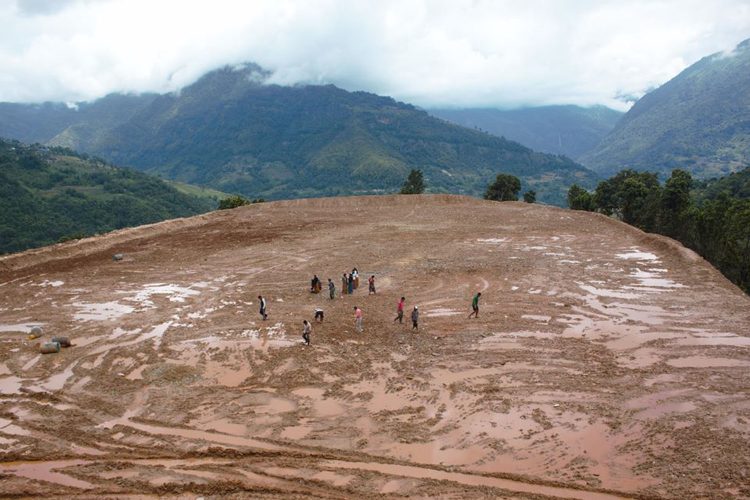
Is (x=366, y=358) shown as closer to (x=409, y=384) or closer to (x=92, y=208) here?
(x=409, y=384)

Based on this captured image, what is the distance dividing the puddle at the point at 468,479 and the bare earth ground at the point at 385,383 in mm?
47

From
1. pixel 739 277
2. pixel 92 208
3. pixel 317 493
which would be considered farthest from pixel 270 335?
pixel 92 208

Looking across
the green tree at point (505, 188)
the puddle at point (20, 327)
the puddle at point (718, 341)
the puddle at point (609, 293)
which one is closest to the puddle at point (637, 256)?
the puddle at point (609, 293)

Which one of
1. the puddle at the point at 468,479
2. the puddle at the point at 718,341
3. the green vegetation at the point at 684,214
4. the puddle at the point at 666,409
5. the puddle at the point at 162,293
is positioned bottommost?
the puddle at the point at 468,479

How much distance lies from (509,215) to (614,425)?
40.9m

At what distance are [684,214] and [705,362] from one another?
3224cm

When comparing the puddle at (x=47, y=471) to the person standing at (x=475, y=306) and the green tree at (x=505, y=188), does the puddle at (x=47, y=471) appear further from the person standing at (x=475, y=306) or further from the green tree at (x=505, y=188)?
the green tree at (x=505, y=188)

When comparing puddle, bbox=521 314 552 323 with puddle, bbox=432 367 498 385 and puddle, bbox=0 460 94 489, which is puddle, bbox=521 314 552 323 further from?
puddle, bbox=0 460 94 489

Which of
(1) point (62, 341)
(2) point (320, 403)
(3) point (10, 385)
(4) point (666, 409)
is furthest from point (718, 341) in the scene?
(1) point (62, 341)

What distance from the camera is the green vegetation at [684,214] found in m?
31.4

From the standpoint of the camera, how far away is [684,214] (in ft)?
142

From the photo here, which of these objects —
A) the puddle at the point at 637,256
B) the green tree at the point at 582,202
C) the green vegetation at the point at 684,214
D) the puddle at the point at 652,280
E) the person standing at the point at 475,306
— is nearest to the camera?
the person standing at the point at 475,306

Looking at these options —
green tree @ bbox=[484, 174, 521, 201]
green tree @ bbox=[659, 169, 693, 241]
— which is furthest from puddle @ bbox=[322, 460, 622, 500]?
green tree @ bbox=[484, 174, 521, 201]

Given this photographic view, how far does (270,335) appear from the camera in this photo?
64.6 feet
